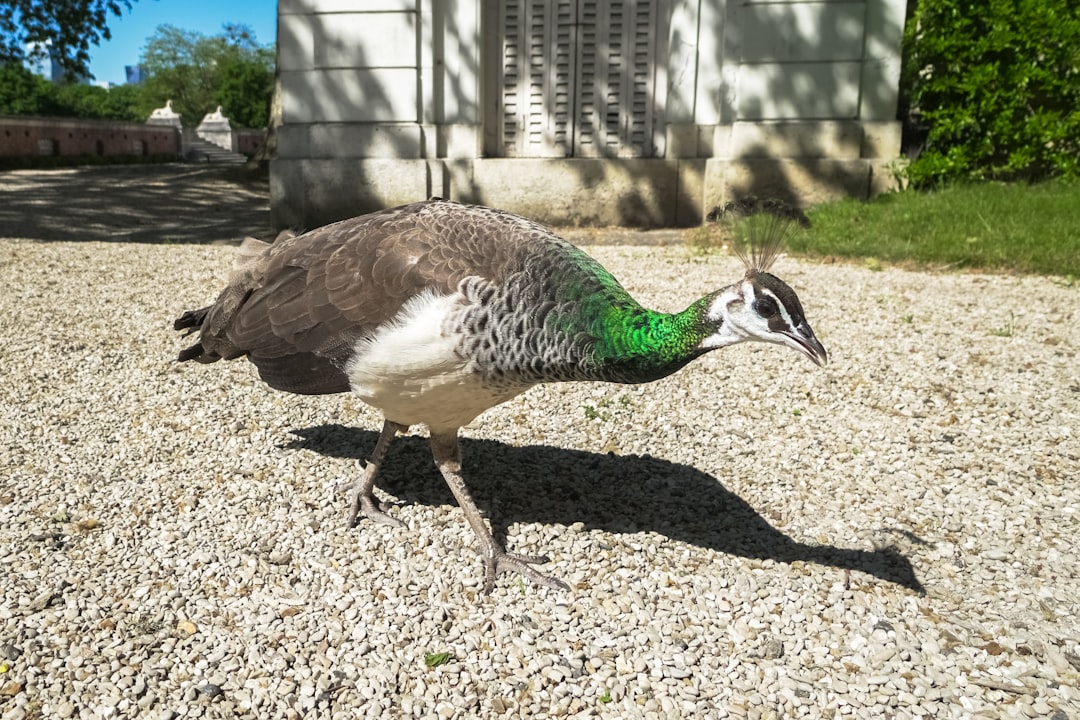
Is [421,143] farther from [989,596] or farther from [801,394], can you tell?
[989,596]

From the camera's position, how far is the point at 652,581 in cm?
332

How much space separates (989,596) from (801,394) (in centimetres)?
231

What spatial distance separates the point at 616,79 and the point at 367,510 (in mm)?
9433

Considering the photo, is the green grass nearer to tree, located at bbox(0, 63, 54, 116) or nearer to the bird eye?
the bird eye

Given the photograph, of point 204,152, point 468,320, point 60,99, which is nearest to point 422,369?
point 468,320

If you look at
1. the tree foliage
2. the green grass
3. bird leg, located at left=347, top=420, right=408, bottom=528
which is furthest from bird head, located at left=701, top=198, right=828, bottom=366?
the tree foliage

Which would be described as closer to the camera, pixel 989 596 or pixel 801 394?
pixel 989 596

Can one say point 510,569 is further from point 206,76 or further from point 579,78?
point 206,76

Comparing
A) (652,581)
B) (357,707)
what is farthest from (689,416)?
(357,707)

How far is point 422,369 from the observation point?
3.04m

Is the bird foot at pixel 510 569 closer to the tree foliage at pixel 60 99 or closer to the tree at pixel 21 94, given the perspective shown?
the tree foliage at pixel 60 99

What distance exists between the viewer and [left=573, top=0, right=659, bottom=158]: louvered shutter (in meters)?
11.5

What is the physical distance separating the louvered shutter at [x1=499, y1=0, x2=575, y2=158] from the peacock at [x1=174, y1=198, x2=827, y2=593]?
8.82m

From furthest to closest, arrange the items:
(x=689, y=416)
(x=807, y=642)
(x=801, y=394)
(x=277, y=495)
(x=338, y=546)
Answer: (x=801, y=394)
(x=689, y=416)
(x=277, y=495)
(x=338, y=546)
(x=807, y=642)
